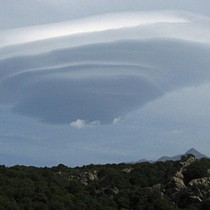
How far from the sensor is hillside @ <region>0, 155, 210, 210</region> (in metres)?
71.6

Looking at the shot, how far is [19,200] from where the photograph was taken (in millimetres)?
71688

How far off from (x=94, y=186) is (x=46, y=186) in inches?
293

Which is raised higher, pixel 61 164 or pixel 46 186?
pixel 61 164

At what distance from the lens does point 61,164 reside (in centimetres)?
10312

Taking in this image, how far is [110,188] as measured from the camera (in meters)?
80.5

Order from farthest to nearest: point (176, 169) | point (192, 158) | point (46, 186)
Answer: point (192, 158)
point (176, 169)
point (46, 186)

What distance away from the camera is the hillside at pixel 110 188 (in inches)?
2817

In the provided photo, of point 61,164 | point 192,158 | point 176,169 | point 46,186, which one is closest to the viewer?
point 46,186

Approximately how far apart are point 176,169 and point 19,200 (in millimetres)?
27518

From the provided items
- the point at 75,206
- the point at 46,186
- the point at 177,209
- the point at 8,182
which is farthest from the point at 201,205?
the point at 8,182

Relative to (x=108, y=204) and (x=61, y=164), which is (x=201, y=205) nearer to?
(x=108, y=204)

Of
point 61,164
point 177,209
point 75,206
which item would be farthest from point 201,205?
point 61,164

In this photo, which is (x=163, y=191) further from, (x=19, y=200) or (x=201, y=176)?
(x=19, y=200)

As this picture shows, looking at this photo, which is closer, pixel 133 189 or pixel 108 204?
pixel 108 204
